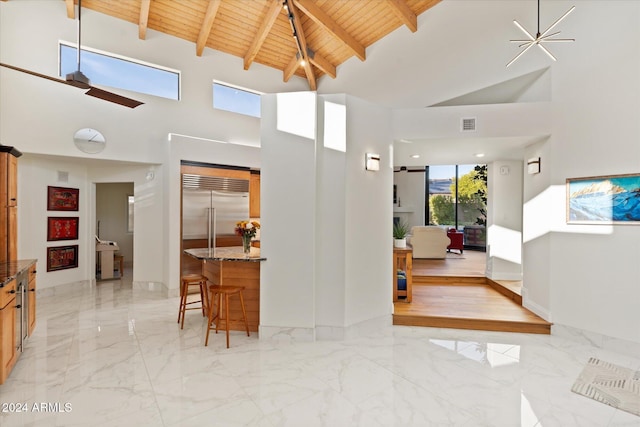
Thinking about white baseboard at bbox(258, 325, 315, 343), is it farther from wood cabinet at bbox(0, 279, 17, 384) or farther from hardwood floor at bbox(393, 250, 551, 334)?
wood cabinet at bbox(0, 279, 17, 384)

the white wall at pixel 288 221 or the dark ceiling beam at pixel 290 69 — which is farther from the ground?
the dark ceiling beam at pixel 290 69

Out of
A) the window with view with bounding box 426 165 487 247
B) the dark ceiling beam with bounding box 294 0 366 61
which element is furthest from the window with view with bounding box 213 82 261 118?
the window with view with bounding box 426 165 487 247

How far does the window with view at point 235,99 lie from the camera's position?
7.10 metres

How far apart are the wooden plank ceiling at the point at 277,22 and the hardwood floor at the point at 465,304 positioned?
4.64 meters

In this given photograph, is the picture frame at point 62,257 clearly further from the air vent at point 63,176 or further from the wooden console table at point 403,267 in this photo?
the wooden console table at point 403,267

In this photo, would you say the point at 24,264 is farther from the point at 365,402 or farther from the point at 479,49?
the point at 479,49

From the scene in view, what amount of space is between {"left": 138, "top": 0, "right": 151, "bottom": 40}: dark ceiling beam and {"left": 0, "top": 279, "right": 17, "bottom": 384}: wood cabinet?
480 cm

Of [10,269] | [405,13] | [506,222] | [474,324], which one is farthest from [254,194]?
[506,222]

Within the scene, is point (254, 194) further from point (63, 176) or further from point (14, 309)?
point (14, 309)

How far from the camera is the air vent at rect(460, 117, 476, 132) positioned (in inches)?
169

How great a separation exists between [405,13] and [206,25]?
3646 mm

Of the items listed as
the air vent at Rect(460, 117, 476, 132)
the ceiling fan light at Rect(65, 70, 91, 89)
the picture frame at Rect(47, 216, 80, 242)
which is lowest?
the picture frame at Rect(47, 216, 80, 242)

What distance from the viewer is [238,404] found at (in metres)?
2.51

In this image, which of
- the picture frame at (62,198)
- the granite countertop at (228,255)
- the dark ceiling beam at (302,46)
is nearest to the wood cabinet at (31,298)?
the granite countertop at (228,255)
